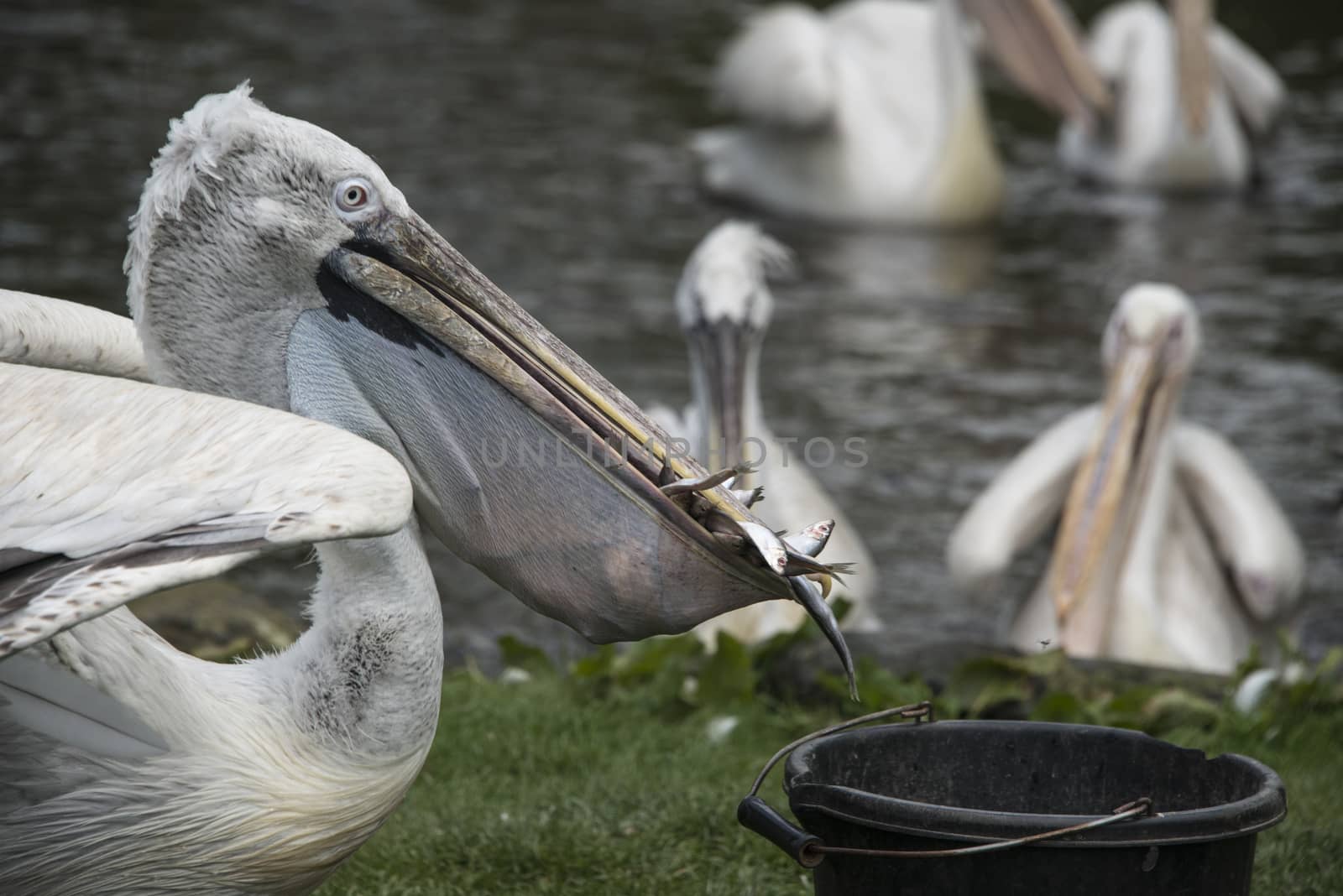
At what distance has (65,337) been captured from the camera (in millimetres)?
2779

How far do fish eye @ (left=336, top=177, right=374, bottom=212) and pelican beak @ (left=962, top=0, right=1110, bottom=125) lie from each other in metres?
7.27

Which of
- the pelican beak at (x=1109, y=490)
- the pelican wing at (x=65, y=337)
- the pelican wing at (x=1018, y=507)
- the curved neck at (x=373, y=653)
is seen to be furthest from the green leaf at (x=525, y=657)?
the curved neck at (x=373, y=653)

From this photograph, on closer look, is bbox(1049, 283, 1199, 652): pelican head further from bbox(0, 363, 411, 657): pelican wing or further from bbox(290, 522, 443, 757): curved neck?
bbox(0, 363, 411, 657): pelican wing

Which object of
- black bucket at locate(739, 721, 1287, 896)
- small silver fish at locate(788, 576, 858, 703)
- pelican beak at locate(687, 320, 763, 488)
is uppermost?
small silver fish at locate(788, 576, 858, 703)

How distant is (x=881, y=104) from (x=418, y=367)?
278 inches

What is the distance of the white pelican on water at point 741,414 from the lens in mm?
4594

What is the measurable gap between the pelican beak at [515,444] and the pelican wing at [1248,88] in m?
A: 8.08

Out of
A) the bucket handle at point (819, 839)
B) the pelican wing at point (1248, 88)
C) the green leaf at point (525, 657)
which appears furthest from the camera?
the pelican wing at point (1248, 88)

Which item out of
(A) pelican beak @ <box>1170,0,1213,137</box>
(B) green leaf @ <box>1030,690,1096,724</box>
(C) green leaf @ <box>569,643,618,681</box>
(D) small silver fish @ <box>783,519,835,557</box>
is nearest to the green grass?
(C) green leaf @ <box>569,643,618,681</box>

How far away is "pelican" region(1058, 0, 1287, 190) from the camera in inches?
360

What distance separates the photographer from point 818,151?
8984 mm

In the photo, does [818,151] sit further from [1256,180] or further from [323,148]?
[323,148]

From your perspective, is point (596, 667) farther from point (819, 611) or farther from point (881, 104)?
point (881, 104)

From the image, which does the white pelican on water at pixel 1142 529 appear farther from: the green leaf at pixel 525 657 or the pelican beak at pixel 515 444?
the pelican beak at pixel 515 444
